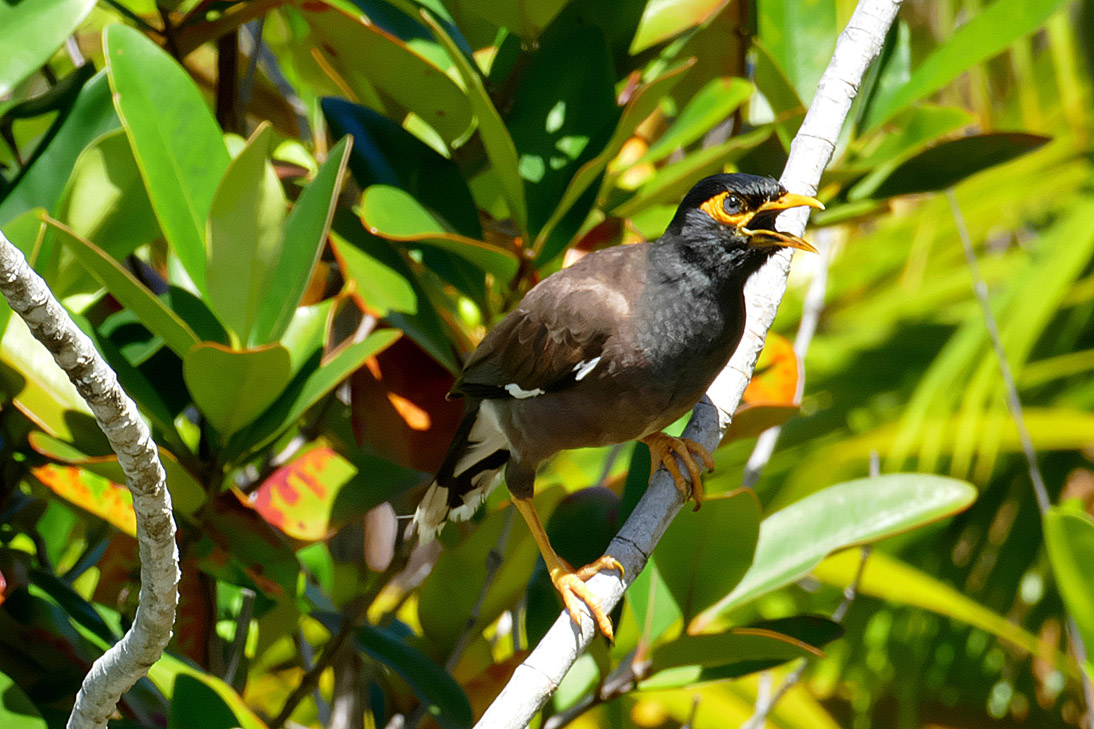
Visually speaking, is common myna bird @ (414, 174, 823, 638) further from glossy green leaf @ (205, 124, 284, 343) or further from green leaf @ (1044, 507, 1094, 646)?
green leaf @ (1044, 507, 1094, 646)

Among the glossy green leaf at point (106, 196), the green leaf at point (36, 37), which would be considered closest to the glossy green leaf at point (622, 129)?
the glossy green leaf at point (106, 196)

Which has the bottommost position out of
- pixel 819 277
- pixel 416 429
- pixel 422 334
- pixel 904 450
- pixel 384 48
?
pixel 904 450

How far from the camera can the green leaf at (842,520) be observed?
180 centimetres

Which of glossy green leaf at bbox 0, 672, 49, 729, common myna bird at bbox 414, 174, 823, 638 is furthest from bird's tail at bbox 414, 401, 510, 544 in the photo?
glossy green leaf at bbox 0, 672, 49, 729

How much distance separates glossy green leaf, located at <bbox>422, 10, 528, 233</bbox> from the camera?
5.38ft

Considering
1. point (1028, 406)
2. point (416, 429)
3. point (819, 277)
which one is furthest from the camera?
point (1028, 406)

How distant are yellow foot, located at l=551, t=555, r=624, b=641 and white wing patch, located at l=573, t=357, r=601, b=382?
0.38 metres

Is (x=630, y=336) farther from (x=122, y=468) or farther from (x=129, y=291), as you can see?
(x=122, y=468)

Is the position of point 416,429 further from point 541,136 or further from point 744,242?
point 744,242

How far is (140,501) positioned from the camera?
1.05 meters

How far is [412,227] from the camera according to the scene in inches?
67.1

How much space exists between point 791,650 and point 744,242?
771 millimetres

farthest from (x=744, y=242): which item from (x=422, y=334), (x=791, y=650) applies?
(x=791, y=650)

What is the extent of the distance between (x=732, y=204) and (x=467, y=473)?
840 mm
